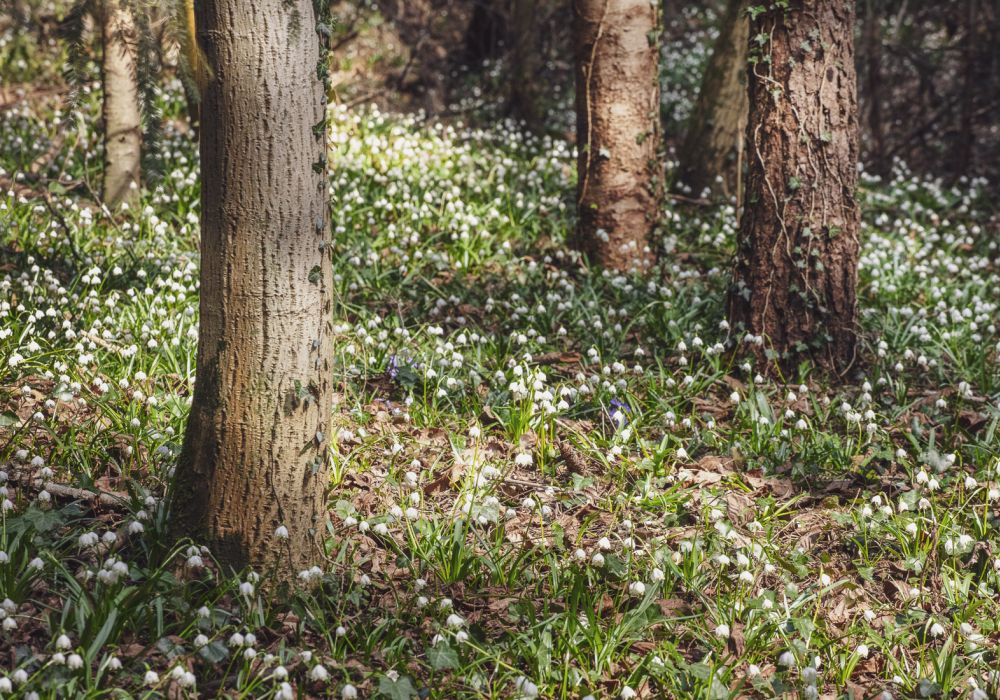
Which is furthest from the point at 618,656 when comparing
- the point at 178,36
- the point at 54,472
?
the point at 178,36

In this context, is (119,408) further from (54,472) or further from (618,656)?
(618,656)

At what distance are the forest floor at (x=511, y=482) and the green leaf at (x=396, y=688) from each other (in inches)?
0.5

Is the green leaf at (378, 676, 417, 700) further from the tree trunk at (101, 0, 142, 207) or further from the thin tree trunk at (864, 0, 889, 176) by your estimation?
the thin tree trunk at (864, 0, 889, 176)

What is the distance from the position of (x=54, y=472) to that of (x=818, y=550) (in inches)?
135

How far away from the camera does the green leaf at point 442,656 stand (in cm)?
309

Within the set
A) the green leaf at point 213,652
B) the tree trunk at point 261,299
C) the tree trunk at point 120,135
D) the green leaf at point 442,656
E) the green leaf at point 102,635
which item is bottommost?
the green leaf at point 442,656

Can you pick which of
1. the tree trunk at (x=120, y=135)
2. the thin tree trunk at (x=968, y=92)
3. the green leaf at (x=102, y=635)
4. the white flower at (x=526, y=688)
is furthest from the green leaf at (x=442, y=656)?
the thin tree trunk at (x=968, y=92)

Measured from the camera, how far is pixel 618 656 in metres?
3.30

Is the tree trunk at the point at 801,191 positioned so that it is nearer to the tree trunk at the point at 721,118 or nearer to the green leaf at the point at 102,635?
the tree trunk at the point at 721,118

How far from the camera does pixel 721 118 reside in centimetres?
812

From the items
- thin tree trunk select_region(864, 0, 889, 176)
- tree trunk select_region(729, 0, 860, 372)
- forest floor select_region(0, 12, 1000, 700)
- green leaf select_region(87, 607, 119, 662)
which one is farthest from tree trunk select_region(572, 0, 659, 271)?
thin tree trunk select_region(864, 0, 889, 176)

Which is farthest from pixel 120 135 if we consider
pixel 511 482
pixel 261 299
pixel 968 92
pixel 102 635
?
pixel 968 92

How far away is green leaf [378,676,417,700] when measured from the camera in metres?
2.95

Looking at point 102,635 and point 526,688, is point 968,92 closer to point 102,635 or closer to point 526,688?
point 526,688
